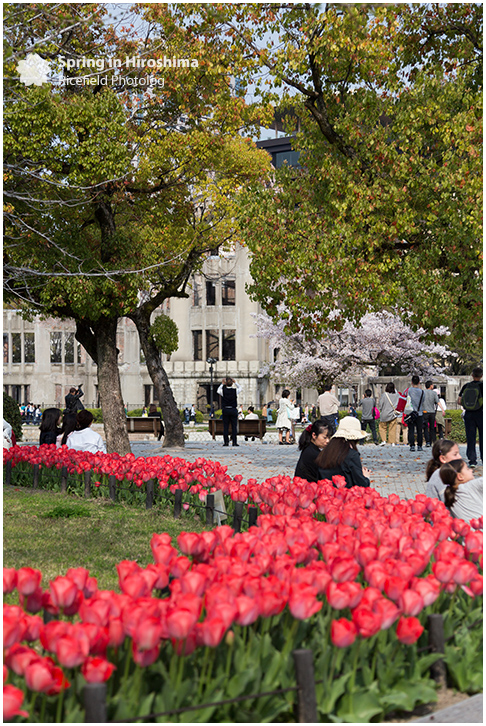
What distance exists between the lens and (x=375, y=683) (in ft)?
11.2

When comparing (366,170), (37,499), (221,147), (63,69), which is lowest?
(37,499)

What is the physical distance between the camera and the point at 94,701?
271 cm

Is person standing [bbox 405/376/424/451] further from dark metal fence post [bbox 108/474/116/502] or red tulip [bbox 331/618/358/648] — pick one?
red tulip [bbox 331/618/358/648]

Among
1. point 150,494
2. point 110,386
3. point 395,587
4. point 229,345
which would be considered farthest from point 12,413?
point 229,345

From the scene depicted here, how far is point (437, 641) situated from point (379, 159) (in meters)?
11.1

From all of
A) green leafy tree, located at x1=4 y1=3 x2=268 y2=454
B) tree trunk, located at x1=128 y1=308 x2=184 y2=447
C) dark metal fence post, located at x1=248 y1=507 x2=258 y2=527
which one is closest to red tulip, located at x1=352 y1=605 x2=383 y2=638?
dark metal fence post, located at x1=248 y1=507 x2=258 y2=527

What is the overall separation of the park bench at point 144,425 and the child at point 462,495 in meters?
23.1

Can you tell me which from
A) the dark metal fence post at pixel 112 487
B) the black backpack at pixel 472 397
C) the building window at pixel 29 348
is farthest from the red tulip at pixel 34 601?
the building window at pixel 29 348

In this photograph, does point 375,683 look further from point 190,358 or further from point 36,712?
point 190,358

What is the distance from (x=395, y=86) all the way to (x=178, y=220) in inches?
272

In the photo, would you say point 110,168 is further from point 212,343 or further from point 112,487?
point 212,343

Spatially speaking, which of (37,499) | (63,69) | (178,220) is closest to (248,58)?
(63,69)

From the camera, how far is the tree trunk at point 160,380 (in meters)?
20.2

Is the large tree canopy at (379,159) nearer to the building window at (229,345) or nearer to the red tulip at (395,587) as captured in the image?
the red tulip at (395,587)
